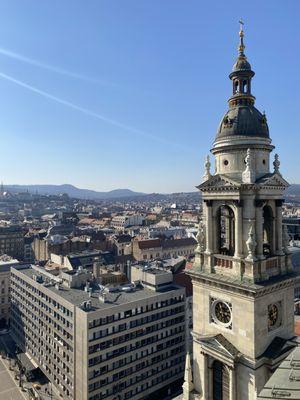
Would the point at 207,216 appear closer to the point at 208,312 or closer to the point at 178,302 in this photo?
the point at 208,312

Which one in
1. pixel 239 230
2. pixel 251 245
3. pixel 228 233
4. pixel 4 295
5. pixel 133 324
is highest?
pixel 239 230

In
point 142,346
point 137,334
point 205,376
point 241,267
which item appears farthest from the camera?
point 142,346

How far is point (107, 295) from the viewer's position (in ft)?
240

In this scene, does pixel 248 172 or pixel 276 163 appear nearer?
pixel 248 172

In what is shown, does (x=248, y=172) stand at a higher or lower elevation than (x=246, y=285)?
higher

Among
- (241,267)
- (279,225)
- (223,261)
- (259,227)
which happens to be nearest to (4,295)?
(223,261)

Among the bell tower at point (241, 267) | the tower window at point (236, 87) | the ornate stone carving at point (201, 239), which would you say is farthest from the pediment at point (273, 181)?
the tower window at point (236, 87)

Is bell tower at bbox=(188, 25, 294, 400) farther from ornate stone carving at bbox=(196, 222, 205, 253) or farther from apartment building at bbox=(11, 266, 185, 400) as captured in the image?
apartment building at bbox=(11, 266, 185, 400)

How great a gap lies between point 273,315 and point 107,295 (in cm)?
5186

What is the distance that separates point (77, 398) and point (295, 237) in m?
98.7

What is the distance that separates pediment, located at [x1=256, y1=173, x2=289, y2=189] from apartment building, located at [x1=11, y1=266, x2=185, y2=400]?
46617 millimetres

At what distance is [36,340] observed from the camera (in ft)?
281

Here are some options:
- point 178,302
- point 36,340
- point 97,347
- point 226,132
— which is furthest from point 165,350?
point 226,132

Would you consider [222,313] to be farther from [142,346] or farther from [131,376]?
[131,376]
